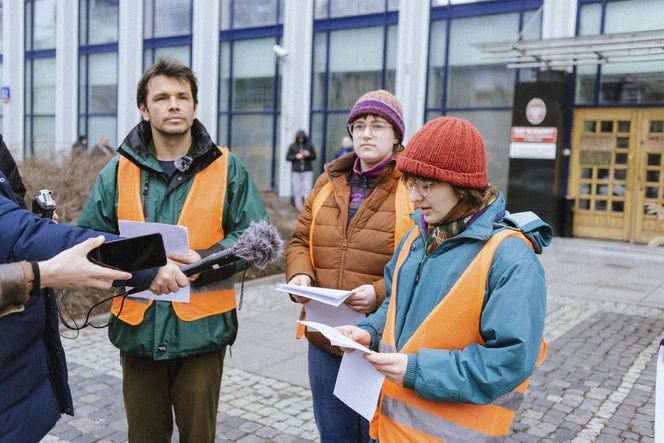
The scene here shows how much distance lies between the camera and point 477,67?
1537 cm

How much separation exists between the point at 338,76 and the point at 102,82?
10929mm

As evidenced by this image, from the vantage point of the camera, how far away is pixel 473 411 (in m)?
1.99

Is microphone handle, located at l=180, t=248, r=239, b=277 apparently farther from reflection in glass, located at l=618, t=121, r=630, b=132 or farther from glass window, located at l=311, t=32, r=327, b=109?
glass window, located at l=311, t=32, r=327, b=109

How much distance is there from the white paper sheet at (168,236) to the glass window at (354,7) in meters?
15.3

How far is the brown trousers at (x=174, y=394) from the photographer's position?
115 inches

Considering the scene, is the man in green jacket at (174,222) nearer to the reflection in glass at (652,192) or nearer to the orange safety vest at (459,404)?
the orange safety vest at (459,404)

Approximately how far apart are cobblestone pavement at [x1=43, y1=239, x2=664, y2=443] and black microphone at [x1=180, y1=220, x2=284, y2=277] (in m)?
2.08

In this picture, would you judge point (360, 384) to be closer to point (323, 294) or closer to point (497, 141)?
point (323, 294)

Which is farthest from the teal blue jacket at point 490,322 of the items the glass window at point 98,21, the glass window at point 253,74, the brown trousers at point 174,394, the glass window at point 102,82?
the glass window at point 98,21

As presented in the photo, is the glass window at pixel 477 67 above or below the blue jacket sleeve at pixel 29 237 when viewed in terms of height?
above

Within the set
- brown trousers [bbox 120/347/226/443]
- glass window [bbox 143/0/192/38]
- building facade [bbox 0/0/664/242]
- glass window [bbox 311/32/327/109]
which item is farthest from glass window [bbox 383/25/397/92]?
brown trousers [bbox 120/347/226/443]

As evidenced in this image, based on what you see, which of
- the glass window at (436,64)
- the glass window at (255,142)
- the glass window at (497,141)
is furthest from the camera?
the glass window at (255,142)

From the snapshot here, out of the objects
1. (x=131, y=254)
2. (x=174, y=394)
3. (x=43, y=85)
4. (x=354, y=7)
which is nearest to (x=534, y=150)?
(x=354, y=7)

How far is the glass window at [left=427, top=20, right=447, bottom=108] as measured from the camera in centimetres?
1591
